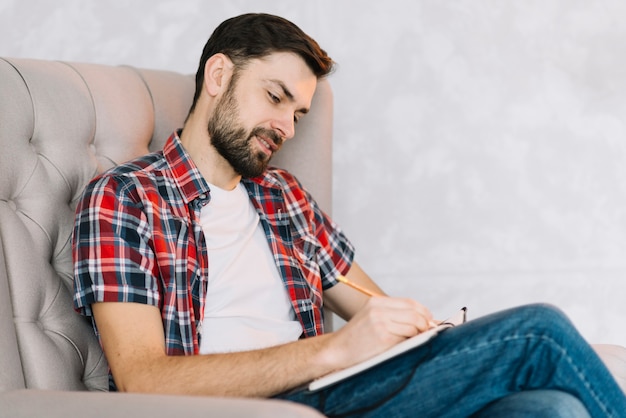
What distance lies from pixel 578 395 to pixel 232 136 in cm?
75

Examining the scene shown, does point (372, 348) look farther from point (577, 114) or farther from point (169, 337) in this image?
point (577, 114)

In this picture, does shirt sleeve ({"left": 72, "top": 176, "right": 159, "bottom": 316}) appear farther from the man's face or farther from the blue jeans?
the blue jeans

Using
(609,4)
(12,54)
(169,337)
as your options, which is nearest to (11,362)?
(169,337)

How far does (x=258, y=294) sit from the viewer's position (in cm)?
146

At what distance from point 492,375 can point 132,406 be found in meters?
0.49

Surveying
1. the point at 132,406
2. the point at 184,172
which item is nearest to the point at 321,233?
the point at 184,172

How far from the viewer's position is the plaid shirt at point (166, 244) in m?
1.25

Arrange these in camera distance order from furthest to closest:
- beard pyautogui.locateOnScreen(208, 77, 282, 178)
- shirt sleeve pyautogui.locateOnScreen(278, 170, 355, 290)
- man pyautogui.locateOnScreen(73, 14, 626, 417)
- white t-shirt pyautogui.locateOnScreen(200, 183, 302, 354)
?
1. shirt sleeve pyautogui.locateOnScreen(278, 170, 355, 290)
2. beard pyautogui.locateOnScreen(208, 77, 282, 178)
3. white t-shirt pyautogui.locateOnScreen(200, 183, 302, 354)
4. man pyautogui.locateOnScreen(73, 14, 626, 417)

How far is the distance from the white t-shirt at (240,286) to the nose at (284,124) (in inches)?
5.7

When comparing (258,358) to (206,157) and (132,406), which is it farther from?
(206,157)

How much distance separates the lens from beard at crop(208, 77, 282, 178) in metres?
1.50

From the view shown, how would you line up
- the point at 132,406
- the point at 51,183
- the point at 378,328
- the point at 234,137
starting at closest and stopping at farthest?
the point at 132,406
the point at 378,328
the point at 51,183
the point at 234,137

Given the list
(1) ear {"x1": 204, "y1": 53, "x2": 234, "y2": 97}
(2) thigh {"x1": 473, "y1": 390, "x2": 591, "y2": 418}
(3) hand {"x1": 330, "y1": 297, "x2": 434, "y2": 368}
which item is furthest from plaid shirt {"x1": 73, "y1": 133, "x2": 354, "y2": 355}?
(2) thigh {"x1": 473, "y1": 390, "x2": 591, "y2": 418}

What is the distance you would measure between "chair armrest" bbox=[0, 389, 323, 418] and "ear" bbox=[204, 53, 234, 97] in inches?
29.5
